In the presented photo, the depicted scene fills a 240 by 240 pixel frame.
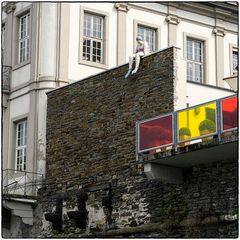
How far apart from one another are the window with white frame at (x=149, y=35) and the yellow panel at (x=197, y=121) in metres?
9.86

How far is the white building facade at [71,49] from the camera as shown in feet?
87.5

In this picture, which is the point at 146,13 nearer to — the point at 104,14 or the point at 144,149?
the point at 104,14

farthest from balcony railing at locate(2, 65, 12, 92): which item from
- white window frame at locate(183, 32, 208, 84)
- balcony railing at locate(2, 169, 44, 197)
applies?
white window frame at locate(183, 32, 208, 84)

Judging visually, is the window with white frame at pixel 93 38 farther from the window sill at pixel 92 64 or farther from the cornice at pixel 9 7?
the cornice at pixel 9 7

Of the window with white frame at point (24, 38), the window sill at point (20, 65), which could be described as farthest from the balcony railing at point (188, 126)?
the window with white frame at point (24, 38)

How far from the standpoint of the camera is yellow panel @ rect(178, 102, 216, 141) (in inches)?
758

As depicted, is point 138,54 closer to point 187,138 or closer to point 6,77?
point 187,138

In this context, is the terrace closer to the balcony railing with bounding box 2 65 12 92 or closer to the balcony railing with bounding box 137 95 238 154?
the balcony railing with bounding box 137 95 238 154

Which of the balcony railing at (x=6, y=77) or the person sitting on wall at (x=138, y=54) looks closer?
the person sitting on wall at (x=138, y=54)

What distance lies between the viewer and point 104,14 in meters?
28.5

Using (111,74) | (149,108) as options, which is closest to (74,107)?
(111,74)

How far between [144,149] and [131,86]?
11.2 feet

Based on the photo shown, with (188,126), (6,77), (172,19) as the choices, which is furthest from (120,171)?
(172,19)

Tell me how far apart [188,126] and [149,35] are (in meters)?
10.6
